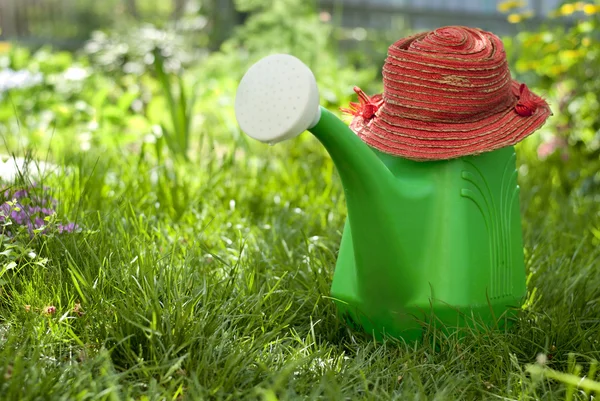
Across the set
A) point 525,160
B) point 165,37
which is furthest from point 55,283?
point 165,37

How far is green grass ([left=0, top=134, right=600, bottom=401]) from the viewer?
1.21m

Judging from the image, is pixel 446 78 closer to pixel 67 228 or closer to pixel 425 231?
pixel 425 231

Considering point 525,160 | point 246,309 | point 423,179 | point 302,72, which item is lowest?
point 525,160

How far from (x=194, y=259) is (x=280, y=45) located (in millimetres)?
3384

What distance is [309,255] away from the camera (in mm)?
1770

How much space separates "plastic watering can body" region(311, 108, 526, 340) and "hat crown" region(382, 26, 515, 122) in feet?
0.32

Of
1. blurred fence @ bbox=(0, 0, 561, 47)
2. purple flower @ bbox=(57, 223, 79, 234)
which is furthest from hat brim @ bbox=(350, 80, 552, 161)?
blurred fence @ bbox=(0, 0, 561, 47)

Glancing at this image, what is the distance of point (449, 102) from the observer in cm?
151

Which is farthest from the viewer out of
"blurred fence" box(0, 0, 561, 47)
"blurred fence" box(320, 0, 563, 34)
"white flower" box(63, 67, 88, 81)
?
"blurred fence" box(320, 0, 563, 34)

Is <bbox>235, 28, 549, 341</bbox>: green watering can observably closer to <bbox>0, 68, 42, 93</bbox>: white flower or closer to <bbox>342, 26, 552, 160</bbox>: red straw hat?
<bbox>342, 26, 552, 160</bbox>: red straw hat

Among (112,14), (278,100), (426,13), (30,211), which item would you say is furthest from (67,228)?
(426,13)

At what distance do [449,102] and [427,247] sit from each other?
0.95ft

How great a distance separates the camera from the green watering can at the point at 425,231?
1447 millimetres

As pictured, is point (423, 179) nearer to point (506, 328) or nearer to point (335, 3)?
point (506, 328)
